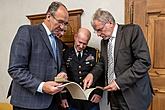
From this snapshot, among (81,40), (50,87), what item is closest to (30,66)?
(50,87)

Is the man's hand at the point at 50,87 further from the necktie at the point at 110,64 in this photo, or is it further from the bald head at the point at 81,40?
the bald head at the point at 81,40

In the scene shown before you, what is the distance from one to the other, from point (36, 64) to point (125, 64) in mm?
666

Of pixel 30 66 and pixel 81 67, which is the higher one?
pixel 30 66

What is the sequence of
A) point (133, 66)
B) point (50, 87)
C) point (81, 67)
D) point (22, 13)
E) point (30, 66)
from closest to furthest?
point (50, 87) < point (30, 66) < point (133, 66) < point (81, 67) < point (22, 13)

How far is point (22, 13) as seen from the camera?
3.12 meters

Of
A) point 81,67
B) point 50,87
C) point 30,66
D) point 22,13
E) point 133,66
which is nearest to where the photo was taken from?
point 50,87

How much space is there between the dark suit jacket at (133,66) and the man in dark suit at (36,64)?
0.45m

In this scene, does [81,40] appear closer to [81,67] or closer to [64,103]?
[81,67]

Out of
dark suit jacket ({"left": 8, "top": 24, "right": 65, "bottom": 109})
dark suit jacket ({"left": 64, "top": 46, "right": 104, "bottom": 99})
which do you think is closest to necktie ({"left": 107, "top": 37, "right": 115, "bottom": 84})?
dark suit jacket ({"left": 64, "top": 46, "right": 104, "bottom": 99})

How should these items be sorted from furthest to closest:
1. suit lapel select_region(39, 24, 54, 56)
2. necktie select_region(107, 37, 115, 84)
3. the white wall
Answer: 1. the white wall
2. necktie select_region(107, 37, 115, 84)
3. suit lapel select_region(39, 24, 54, 56)

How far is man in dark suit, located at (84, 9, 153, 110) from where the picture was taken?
1.73 metres

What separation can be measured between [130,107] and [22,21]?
195 cm

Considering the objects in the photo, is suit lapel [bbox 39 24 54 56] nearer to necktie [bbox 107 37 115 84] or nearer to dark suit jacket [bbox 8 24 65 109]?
dark suit jacket [bbox 8 24 65 109]

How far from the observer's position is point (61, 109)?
2.42 meters
